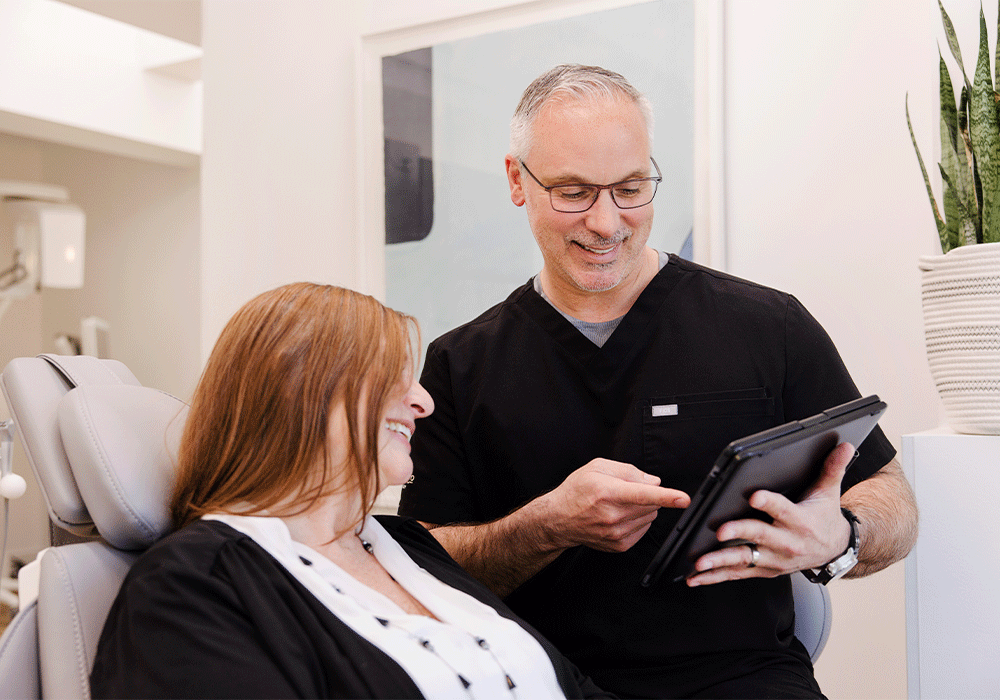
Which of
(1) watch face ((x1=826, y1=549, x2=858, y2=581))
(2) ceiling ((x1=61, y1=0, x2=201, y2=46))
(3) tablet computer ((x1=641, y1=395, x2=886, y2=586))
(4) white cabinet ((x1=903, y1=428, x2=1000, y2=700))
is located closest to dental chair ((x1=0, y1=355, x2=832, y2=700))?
(3) tablet computer ((x1=641, y1=395, x2=886, y2=586))

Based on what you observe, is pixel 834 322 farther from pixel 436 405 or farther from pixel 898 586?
pixel 436 405

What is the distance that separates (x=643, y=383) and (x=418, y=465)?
44cm

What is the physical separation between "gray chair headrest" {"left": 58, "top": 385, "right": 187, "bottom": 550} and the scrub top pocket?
2.49ft

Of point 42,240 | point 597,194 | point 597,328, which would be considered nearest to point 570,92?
point 597,194

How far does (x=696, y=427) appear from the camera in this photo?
4.75ft

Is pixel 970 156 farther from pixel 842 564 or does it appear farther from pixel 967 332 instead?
pixel 842 564

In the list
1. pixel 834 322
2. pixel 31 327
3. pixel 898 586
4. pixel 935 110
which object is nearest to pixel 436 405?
pixel 834 322

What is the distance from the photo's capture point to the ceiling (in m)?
3.20

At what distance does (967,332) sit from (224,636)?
123cm

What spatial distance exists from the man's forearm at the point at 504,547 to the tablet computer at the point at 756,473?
204 mm

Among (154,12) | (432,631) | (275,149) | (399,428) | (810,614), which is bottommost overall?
(810,614)

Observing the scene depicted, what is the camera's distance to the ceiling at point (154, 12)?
3.20 m

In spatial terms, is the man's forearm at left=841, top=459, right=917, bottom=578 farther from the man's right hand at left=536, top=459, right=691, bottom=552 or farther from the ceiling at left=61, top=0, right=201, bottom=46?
the ceiling at left=61, top=0, right=201, bottom=46

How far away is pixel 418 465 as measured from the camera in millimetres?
1583
